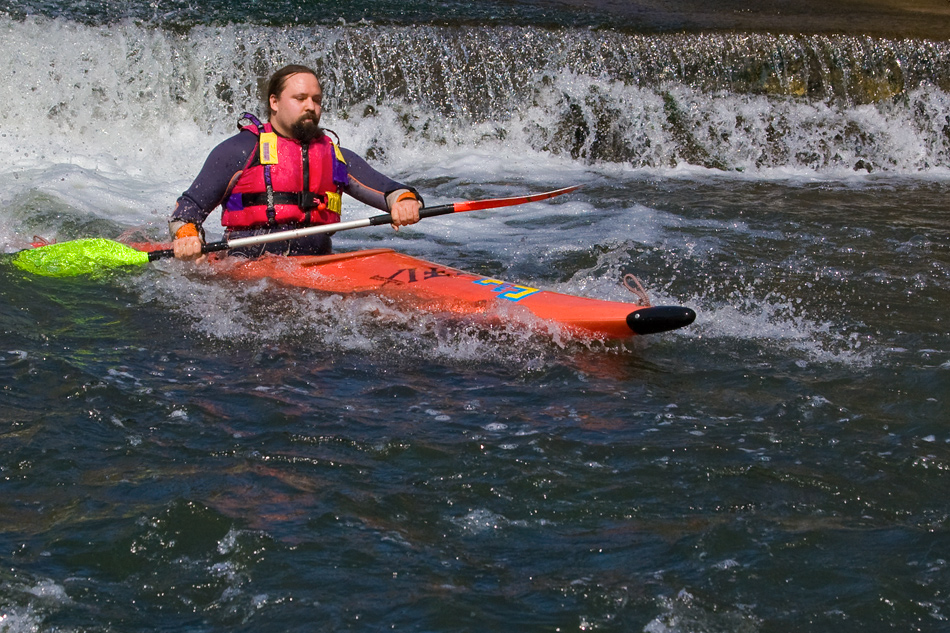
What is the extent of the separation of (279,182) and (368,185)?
425 millimetres

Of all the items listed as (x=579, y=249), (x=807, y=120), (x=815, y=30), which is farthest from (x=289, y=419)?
(x=815, y=30)

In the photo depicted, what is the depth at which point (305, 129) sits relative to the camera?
15.2 ft

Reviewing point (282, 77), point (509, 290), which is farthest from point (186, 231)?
point (509, 290)

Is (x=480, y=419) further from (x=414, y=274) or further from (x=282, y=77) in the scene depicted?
(x=282, y=77)

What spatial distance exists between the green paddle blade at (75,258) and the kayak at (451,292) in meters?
0.54

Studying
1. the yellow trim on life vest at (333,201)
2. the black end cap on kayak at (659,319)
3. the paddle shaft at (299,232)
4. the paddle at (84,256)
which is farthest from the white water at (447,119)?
the black end cap on kayak at (659,319)

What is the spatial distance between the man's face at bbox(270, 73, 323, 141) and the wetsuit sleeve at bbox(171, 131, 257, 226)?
210 millimetres

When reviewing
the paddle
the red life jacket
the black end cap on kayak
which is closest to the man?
the red life jacket

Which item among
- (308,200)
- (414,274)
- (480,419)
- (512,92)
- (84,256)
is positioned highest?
(512,92)

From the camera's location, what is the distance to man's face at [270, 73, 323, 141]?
181 inches

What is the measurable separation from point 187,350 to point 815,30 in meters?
8.14

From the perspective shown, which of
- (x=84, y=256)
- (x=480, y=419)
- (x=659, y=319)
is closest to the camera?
(x=480, y=419)

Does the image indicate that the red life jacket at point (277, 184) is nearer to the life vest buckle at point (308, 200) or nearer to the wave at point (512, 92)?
the life vest buckle at point (308, 200)

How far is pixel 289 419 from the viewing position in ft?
11.0
